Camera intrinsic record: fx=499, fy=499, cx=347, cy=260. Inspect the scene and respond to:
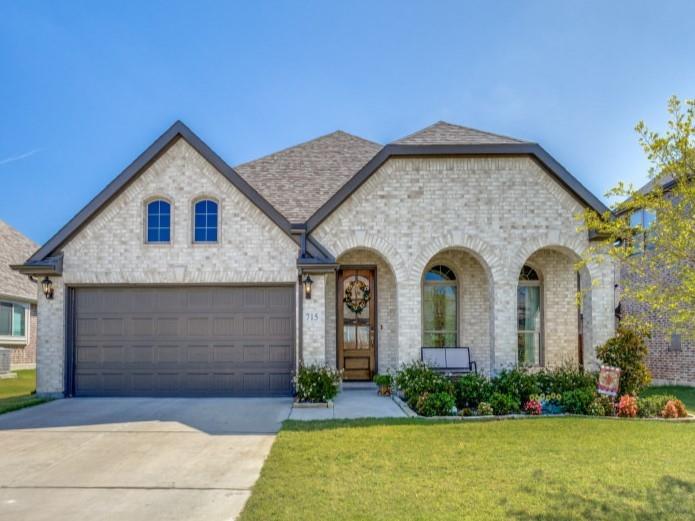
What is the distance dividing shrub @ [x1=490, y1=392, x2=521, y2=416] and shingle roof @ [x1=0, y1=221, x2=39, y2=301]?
2019 centimetres

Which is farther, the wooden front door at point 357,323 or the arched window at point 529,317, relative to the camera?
the arched window at point 529,317

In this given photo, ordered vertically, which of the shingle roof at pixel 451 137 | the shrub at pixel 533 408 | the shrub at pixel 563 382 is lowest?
the shrub at pixel 533 408

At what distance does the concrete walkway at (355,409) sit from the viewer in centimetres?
917

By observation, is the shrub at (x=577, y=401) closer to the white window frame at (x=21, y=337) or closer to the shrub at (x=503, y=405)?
the shrub at (x=503, y=405)

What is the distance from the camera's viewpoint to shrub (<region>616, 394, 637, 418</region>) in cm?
934

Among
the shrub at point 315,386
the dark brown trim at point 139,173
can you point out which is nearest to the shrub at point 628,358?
the shrub at point 315,386

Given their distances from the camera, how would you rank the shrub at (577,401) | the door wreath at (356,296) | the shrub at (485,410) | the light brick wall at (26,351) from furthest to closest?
the light brick wall at (26,351) < the door wreath at (356,296) < the shrub at (577,401) < the shrub at (485,410)

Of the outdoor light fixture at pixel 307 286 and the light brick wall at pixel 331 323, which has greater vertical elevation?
the outdoor light fixture at pixel 307 286

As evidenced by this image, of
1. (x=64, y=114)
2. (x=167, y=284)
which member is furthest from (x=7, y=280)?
(x=167, y=284)

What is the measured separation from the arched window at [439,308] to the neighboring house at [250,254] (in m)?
1.64

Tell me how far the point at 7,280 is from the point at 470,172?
20.3 metres

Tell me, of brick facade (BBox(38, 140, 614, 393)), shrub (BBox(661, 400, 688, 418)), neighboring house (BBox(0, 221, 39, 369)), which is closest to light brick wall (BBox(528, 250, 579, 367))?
brick facade (BBox(38, 140, 614, 393))

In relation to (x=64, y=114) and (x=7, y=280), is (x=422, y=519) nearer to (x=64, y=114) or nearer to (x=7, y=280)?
(x=64, y=114)

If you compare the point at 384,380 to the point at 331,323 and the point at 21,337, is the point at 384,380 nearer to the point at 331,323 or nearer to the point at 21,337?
the point at 331,323
